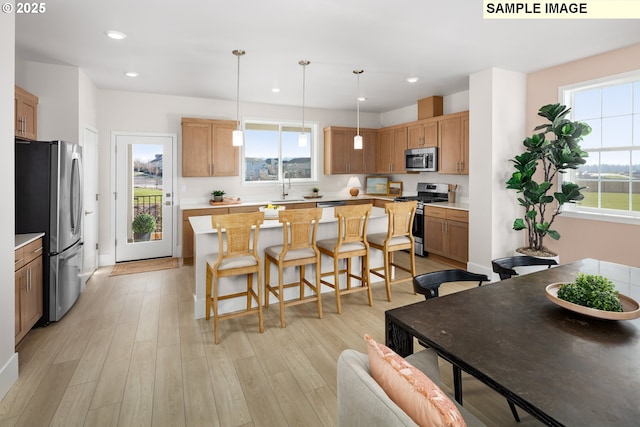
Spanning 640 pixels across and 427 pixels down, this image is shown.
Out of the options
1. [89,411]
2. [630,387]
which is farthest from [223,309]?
[630,387]

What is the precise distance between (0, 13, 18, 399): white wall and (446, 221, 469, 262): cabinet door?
4885mm

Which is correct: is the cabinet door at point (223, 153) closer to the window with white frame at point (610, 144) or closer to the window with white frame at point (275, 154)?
the window with white frame at point (275, 154)

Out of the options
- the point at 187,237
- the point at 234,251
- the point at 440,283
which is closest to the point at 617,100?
the point at 440,283

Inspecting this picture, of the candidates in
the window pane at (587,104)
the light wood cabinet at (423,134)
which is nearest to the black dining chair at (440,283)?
the window pane at (587,104)

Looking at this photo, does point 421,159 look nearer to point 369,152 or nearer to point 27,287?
point 369,152

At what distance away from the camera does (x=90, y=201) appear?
457cm

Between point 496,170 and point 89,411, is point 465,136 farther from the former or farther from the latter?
point 89,411

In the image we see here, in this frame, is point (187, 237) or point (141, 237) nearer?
point (187, 237)

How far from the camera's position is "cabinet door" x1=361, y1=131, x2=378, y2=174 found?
7.05 meters

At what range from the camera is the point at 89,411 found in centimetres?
203

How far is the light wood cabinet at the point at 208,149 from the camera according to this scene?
5598mm

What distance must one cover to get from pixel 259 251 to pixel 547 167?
3.80 metres

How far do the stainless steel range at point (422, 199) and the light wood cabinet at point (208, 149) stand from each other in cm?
309

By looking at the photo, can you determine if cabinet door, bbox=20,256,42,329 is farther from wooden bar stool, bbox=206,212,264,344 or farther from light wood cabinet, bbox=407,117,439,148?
light wood cabinet, bbox=407,117,439,148
